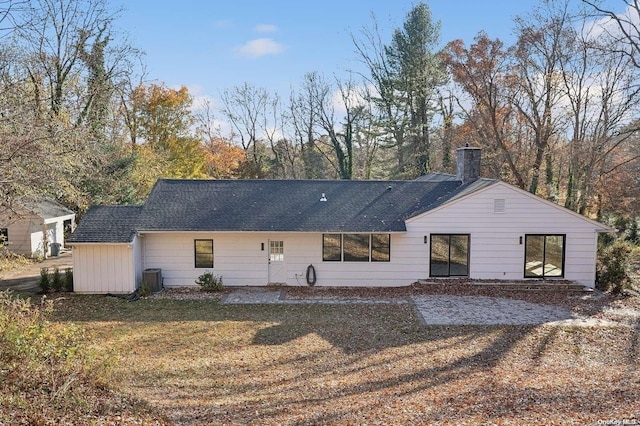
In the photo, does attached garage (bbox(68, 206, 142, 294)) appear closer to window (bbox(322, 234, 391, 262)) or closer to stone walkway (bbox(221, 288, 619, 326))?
stone walkway (bbox(221, 288, 619, 326))

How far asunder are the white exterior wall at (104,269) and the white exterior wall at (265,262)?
3.55ft

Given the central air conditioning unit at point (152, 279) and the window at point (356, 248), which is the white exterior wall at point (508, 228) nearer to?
the window at point (356, 248)

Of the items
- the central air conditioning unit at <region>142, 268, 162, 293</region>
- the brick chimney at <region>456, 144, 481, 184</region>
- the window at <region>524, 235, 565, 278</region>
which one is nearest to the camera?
the central air conditioning unit at <region>142, 268, 162, 293</region>

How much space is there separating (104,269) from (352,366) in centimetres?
1037

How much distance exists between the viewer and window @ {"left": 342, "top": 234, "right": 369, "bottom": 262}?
1694 centimetres

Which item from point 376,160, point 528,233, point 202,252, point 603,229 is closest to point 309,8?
point 202,252

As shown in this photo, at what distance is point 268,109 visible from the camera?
4322cm

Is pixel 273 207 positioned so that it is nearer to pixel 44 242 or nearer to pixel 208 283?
pixel 208 283

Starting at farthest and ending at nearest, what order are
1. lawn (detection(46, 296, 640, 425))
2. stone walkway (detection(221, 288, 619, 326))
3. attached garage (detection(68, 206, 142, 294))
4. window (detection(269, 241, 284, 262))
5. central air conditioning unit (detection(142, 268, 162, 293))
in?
window (detection(269, 241, 284, 262))
central air conditioning unit (detection(142, 268, 162, 293))
attached garage (detection(68, 206, 142, 294))
stone walkway (detection(221, 288, 619, 326))
lawn (detection(46, 296, 640, 425))

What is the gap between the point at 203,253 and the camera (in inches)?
666

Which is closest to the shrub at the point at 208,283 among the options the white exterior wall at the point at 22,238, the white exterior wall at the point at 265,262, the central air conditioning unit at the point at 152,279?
the white exterior wall at the point at 265,262

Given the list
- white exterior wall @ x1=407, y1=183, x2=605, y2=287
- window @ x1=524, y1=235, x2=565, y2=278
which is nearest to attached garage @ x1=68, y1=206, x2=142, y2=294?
white exterior wall @ x1=407, y1=183, x2=605, y2=287

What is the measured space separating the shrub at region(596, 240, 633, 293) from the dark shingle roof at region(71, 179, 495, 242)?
5.31 meters

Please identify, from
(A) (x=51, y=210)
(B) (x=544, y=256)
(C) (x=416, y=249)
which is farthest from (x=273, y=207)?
(A) (x=51, y=210)
